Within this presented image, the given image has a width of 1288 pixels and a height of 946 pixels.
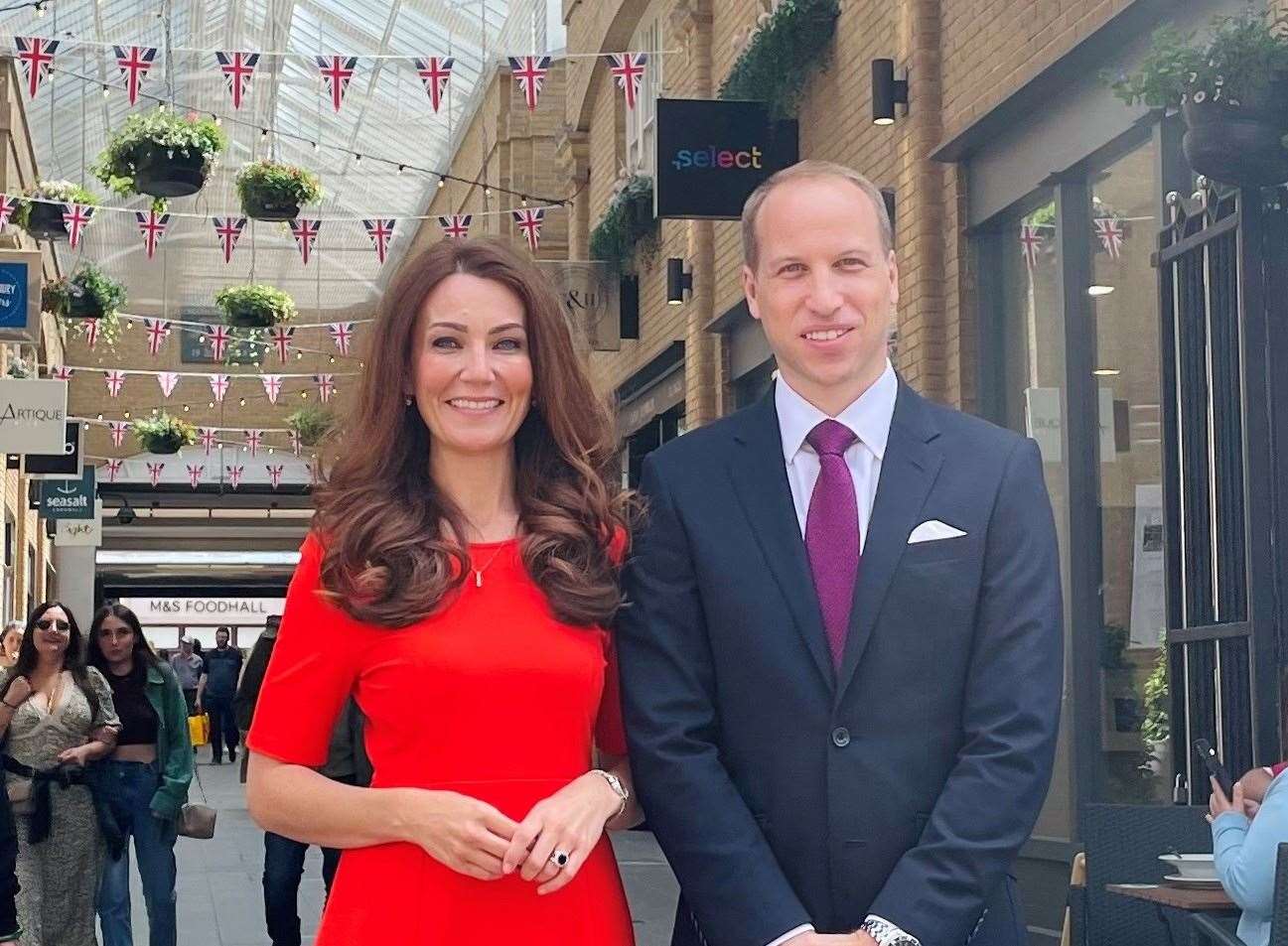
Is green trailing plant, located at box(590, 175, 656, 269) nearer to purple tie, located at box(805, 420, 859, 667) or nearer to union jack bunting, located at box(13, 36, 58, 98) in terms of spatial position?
union jack bunting, located at box(13, 36, 58, 98)

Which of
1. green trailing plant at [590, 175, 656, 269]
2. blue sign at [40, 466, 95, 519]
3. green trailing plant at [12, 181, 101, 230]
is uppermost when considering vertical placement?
green trailing plant at [12, 181, 101, 230]

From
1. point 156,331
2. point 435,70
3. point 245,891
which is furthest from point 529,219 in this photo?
point 156,331

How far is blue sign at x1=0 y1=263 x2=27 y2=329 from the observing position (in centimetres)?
1542

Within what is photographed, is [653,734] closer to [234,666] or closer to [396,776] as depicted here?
[396,776]

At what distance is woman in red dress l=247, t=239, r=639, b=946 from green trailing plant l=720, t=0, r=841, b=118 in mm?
9258

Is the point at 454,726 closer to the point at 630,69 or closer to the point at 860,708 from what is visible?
the point at 860,708

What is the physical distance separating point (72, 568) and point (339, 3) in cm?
1723

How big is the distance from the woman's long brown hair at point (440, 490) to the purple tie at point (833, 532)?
10.6 inches

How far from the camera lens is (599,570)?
8.50ft

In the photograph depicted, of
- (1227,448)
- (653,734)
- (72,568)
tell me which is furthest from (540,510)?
(72,568)

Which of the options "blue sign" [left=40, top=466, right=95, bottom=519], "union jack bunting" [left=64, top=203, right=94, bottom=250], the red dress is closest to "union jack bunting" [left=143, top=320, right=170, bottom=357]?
"blue sign" [left=40, top=466, right=95, bottom=519]

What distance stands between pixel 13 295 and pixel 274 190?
7.53 feet

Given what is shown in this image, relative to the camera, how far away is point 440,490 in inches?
106

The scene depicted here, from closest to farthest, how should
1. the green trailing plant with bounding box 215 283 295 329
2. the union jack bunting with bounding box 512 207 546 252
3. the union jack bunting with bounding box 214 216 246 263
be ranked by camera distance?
the union jack bunting with bounding box 512 207 546 252 → the union jack bunting with bounding box 214 216 246 263 → the green trailing plant with bounding box 215 283 295 329
